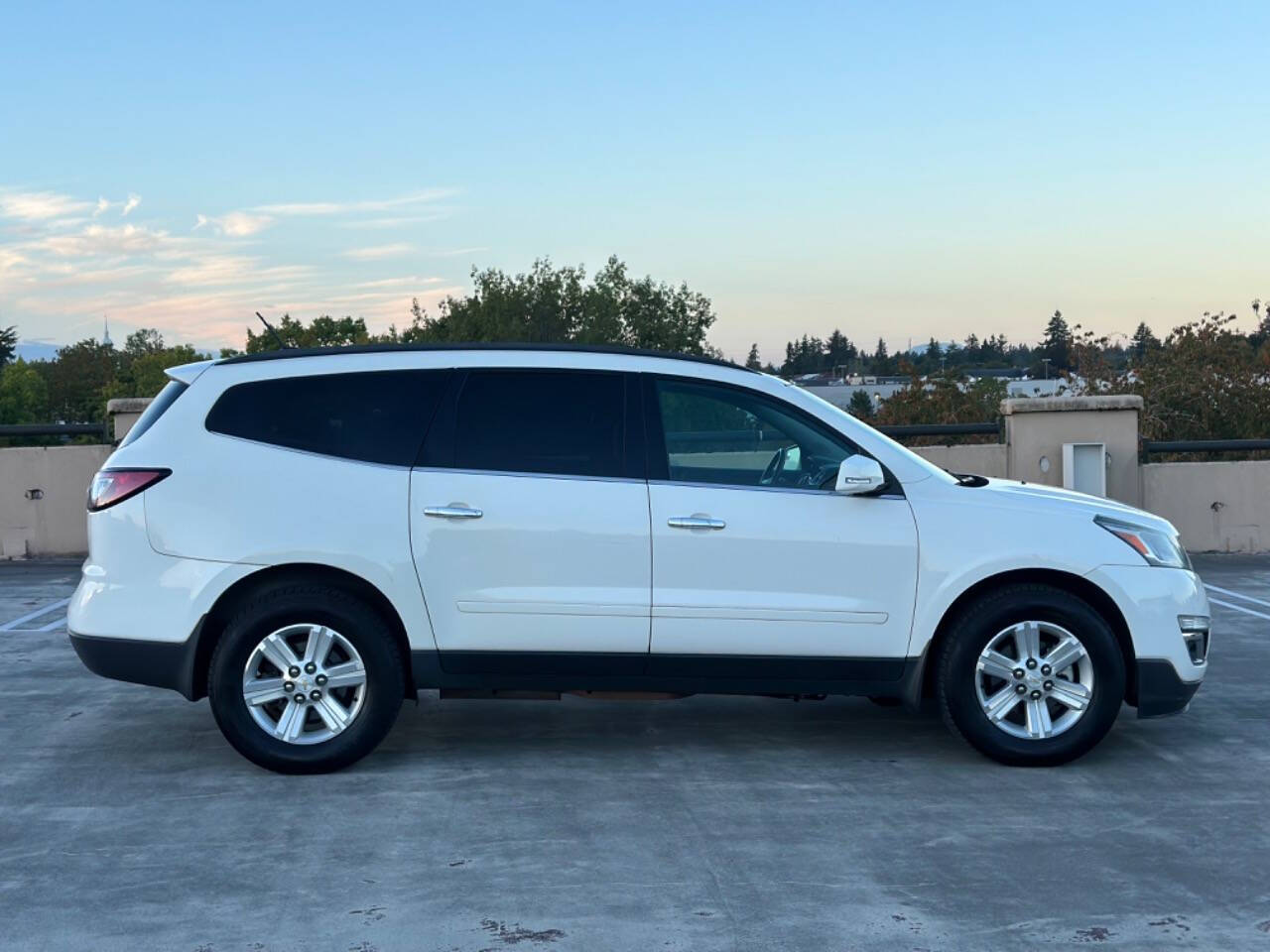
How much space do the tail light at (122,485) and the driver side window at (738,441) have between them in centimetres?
220

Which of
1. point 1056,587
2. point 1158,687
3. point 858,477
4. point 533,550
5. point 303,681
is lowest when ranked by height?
point 1158,687

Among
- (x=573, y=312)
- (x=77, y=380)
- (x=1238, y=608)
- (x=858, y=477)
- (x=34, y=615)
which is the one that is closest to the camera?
(x=858, y=477)

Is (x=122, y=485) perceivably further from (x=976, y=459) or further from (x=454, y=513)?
(x=976, y=459)

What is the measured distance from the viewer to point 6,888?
191 inches

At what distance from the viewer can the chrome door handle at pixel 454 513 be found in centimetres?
628

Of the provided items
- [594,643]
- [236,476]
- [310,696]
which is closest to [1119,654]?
[594,643]

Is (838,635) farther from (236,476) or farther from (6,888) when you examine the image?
(6,888)

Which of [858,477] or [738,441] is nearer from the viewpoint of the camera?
[858,477]

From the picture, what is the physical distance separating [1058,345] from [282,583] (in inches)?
2055

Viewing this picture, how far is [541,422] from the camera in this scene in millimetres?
6477

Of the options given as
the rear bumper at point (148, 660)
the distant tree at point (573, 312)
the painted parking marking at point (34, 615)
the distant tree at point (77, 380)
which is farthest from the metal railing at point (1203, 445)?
the distant tree at point (77, 380)

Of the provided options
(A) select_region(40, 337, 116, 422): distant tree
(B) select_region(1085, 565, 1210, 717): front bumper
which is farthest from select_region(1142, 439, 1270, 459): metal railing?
(A) select_region(40, 337, 116, 422): distant tree

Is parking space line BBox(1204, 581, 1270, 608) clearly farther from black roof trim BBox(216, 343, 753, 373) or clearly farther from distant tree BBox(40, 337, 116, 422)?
distant tree BBox(40, 337, 116, 422)

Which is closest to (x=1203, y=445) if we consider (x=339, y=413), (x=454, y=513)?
(x=454, y=513)
